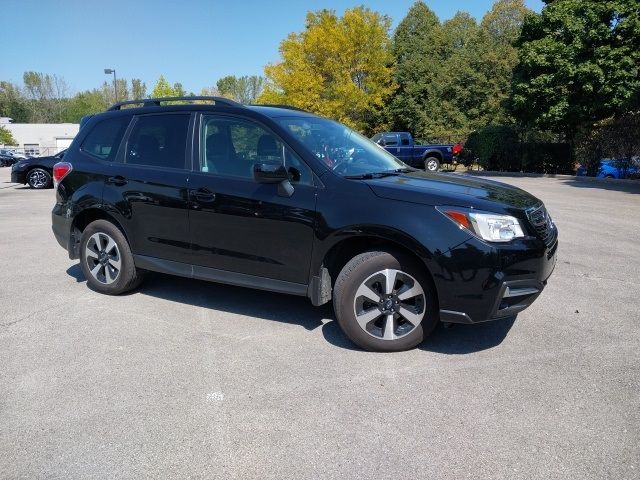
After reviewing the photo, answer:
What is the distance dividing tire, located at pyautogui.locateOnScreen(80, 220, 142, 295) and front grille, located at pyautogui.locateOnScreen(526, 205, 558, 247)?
143 inches

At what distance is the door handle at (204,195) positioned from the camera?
433 centimetres

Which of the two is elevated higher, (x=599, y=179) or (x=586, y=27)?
(x=586, y=27)

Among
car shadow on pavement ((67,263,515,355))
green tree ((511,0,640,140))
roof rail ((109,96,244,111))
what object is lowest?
car shadow on pavement ((67,263,515,355))

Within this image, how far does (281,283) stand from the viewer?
413 centimetres

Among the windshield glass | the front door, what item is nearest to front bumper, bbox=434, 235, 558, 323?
the front door

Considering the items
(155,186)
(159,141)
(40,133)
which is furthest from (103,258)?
(40,133)

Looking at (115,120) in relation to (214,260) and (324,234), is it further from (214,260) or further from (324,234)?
(324,234)

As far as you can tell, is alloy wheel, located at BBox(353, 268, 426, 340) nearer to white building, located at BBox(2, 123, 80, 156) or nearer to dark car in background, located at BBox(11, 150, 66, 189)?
dark car in background, located at BBox(11, 150, 66, 189)

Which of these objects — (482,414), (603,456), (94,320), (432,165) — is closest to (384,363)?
(482,414)

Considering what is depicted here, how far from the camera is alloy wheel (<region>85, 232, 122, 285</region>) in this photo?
5066 millimetres

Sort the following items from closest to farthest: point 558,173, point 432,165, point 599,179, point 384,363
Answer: point 384,363
point 599,179
point 558,173
point 432,165

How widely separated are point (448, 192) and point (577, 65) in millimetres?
18516

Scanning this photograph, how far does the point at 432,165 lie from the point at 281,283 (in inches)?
832

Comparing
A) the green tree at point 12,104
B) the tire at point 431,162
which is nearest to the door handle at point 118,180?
the tire at point 431,162
